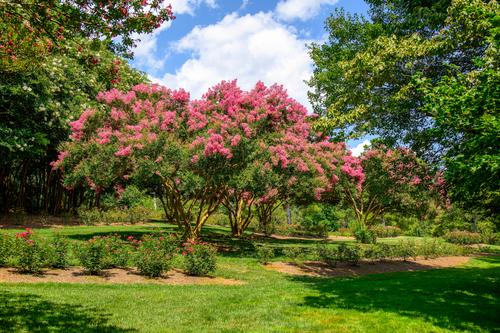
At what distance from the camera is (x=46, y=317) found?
7.28 metres

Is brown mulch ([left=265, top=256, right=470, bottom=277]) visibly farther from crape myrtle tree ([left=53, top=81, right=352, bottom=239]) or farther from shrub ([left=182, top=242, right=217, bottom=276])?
shrub ([left=182, top=242, right=217, bottom=276])

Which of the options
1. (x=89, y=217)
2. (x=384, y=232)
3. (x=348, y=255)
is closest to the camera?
(x=348, y=255)

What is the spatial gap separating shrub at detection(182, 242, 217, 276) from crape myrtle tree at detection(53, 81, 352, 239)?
3757 millimetres

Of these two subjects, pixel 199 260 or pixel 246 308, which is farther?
pixel 199 260

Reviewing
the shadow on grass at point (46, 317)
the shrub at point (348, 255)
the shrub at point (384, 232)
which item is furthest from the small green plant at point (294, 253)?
the shrub at point (384, 232)

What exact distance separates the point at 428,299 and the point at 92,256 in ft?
33.9

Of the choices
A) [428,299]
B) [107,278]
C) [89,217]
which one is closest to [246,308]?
[107,278]

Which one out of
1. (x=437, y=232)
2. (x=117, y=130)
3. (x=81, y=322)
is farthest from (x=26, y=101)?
(x=437, y=232)

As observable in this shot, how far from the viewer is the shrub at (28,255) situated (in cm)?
1130

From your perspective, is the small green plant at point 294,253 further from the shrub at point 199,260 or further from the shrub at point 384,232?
the shrub at point 384,232

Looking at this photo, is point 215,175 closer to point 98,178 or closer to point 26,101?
point 98,178

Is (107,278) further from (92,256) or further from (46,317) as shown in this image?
(46,317)

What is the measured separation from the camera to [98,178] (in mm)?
18312

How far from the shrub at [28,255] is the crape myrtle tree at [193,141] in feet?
19.5
